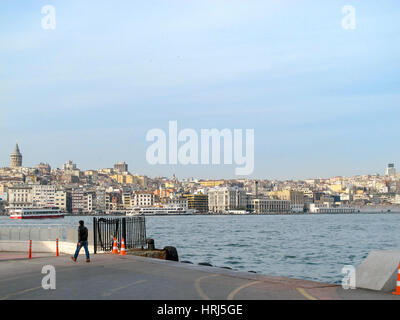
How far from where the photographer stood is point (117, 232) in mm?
22266

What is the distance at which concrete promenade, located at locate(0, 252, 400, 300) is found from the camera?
35.9 feet

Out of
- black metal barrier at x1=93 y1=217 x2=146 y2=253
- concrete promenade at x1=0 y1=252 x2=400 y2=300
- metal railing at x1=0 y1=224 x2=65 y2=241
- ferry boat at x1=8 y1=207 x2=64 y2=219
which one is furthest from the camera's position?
ferry boat at x1=8 y1=207 x2=64 y2=219

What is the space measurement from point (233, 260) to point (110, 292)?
93.1ft

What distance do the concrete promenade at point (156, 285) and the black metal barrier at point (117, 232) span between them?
14.3 feet

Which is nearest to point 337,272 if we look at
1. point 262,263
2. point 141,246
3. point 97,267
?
point 262,263

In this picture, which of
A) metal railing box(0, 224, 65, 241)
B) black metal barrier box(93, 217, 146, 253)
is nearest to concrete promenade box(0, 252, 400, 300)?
black metal barrier box(93, 217, 146, 253)

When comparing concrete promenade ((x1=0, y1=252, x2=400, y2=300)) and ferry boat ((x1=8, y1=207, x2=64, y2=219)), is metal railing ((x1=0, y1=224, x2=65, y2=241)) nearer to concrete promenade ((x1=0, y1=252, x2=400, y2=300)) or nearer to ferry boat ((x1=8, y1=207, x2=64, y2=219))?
concrete promenade ((x1=0, y1=252, x2=400, y2=300))

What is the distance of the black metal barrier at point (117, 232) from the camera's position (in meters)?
21.5

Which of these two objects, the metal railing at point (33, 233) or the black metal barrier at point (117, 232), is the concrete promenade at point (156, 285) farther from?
the metal railing at point (33, 233)

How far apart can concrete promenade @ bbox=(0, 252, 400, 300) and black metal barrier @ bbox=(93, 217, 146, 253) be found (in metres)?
4.35

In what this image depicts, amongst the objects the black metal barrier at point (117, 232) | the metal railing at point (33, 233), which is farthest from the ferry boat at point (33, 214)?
the black metal barrier at point (117, 232)
